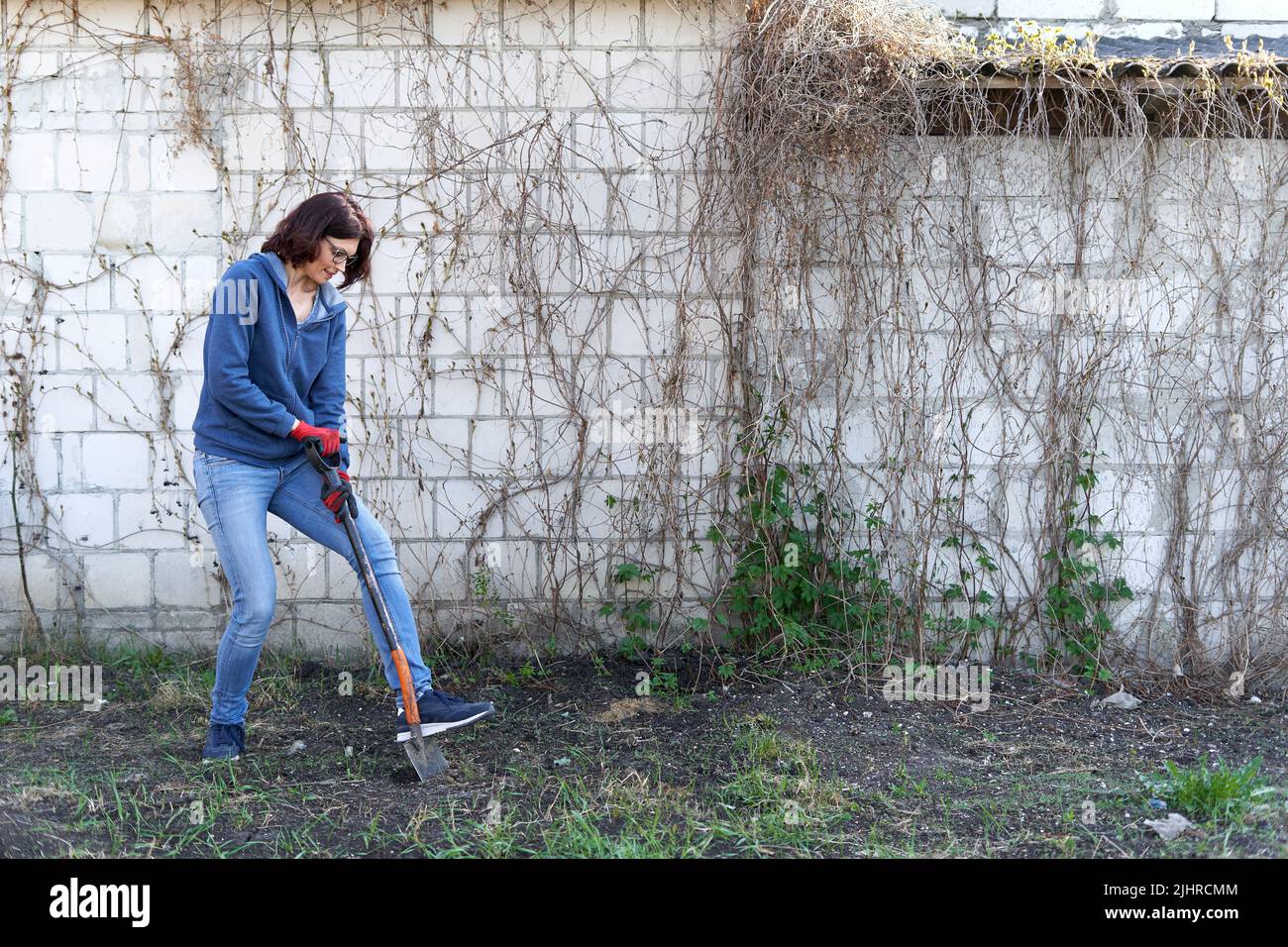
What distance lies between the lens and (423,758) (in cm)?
337

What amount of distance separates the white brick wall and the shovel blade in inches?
48.1

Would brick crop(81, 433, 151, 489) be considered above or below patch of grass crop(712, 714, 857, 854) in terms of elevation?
above

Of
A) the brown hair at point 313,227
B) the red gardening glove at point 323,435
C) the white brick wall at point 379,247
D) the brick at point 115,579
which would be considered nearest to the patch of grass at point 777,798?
the white brick wall at point 379,247

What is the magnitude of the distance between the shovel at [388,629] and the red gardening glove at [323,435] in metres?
0.02

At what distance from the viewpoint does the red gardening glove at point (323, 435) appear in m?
3.32

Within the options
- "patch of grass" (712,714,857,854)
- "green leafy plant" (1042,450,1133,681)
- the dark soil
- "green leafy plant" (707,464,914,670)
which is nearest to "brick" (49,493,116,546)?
the dark soil

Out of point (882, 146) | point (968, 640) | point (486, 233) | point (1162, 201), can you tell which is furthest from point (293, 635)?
point (1162, 201)

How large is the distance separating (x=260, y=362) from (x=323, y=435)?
300 millimetres

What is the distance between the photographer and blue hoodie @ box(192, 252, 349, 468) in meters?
3.21

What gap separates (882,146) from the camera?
4.26 m

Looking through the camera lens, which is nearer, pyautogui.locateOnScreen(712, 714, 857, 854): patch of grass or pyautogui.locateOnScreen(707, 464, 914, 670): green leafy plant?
pyautogui.locateOnScreen(712, 714, 857, 854): patch of grass

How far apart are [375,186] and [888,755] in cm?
301

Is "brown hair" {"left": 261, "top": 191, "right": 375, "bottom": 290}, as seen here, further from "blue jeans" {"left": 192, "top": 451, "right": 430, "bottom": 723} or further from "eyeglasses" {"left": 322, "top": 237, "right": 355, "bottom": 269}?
"blue jeans" {"left": 192, "top": 451, "right": 430, "bottom": 723}

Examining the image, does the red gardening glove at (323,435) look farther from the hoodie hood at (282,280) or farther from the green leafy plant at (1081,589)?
the green leafy plant at (1081,589)
